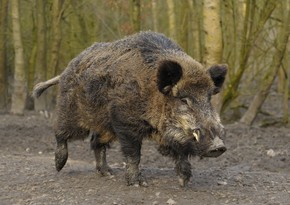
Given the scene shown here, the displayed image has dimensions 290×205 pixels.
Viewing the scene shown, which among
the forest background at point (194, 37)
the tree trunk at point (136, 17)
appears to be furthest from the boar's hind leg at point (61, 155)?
the tree trunk at point (136, 17)

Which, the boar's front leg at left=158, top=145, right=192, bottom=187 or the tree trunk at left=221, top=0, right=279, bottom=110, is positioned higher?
the tree trunk at left=221, top=0, right=279, bottom=110

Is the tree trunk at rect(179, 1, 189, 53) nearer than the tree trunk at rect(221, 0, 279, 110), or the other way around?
the tree trunk at rect(221, 0, 279, 110)

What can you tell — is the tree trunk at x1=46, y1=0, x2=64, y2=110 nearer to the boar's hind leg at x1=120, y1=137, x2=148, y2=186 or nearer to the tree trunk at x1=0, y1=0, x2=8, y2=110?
the tree trunk at x1=0, y1=0, x2=8, y2=110

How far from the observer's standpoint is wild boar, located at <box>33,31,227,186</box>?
680 centimetres

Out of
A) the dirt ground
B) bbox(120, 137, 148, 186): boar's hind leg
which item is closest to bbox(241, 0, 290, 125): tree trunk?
the dirt ground

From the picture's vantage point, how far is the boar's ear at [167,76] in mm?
6949

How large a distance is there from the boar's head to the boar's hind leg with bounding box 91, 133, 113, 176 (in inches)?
55.3

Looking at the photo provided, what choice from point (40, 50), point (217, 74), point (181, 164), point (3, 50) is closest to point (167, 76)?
point (217, 74)

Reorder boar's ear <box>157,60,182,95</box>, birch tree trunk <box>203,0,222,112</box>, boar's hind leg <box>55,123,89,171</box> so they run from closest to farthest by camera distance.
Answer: boar's ear <box>157,60,182,95</box> < boar's hind leg <box>55,123,89,171</box> < birch tree trunk <box>203,0,222,112</box>

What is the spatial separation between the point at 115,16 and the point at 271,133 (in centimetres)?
1234

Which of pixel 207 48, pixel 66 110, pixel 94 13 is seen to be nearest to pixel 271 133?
pixel 207 48

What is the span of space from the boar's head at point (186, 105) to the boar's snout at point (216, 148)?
10cm

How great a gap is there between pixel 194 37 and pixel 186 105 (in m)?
11.0

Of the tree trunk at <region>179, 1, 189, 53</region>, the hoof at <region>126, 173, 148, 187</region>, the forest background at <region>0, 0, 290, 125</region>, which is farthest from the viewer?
the tree trunk at <region>179, 1, 189, 53</region>
